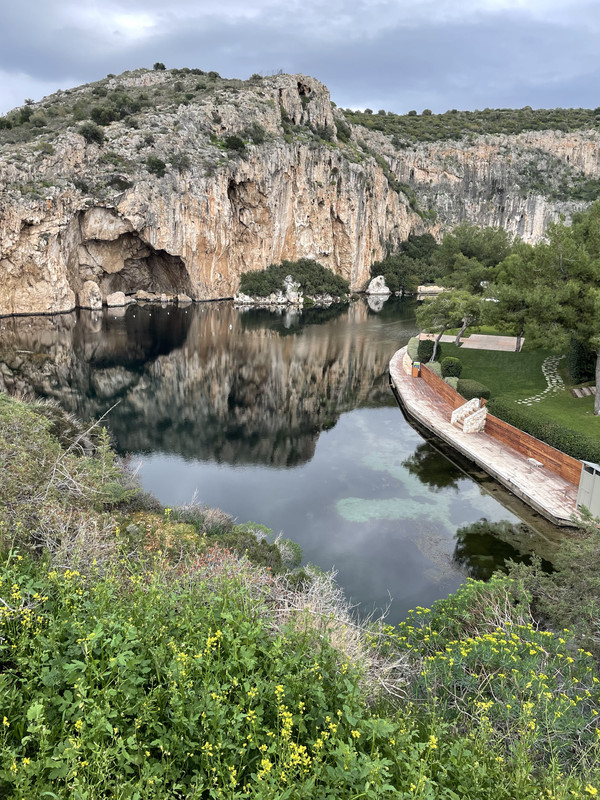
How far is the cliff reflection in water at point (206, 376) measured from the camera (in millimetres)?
20625

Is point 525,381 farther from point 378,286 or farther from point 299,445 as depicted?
point 378,286

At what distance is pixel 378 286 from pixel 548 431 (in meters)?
64.7

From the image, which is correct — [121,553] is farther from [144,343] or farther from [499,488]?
[144,343]

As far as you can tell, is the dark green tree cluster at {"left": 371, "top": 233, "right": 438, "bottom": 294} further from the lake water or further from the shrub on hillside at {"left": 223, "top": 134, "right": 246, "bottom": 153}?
the lake water

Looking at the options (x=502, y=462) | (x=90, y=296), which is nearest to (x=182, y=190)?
(x=90, y=296)

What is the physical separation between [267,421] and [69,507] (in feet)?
50.4

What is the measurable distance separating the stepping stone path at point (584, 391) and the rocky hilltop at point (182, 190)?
→ 156 ft

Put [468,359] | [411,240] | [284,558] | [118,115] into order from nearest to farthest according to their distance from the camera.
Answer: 1. [284,558]
2. [468,359]
3. [118,115]
4. [411,240]

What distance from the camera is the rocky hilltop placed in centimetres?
4894

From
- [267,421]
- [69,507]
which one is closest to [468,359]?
[267,421]

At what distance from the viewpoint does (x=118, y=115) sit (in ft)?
196

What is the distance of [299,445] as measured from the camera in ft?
66.4

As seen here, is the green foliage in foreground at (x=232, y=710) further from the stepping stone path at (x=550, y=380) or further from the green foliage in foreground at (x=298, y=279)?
the green foliage in foreground at (x=298, y=279)

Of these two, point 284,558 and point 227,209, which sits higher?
point 227,209
